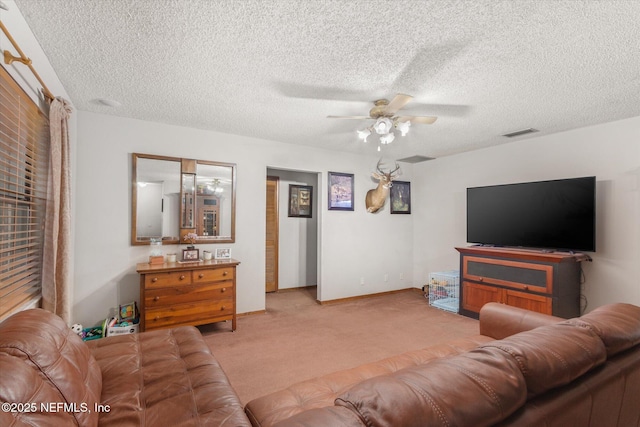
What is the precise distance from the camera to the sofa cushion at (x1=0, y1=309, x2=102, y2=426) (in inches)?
38.6

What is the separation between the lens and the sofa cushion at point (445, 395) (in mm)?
708

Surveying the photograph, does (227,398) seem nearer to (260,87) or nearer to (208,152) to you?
(260,87)

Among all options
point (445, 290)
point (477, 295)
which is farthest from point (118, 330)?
point (445, 290)

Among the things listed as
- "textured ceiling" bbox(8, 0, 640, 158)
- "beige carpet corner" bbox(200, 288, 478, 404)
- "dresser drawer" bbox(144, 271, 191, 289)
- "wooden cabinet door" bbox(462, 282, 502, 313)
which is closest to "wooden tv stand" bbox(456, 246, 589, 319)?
"wooden cabinet door" bbox(462, 282, 502, 313)

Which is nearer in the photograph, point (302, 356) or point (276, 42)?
point (276, 42)

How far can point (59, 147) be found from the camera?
2.21 m

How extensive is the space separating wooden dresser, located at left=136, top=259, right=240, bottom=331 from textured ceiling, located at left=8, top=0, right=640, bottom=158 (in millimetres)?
1721

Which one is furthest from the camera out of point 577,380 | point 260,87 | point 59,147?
point 260,87

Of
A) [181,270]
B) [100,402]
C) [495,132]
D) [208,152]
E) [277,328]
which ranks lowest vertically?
[277,328]

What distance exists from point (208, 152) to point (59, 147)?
1661 mm

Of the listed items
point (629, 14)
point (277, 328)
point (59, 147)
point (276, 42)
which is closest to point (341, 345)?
point (277, 328)

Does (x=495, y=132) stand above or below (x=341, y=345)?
above

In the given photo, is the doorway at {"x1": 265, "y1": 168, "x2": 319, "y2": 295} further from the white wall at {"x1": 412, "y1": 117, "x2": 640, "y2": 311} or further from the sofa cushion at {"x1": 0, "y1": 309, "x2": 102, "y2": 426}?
the sofa cushion at {"x1": 0, "y1": 309, "x2": 102, "y2": 426}

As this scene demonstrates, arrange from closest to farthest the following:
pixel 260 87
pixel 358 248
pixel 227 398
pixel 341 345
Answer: pixel 227 398
pixel 260 87
pixel 341 345
pixel 358 248
